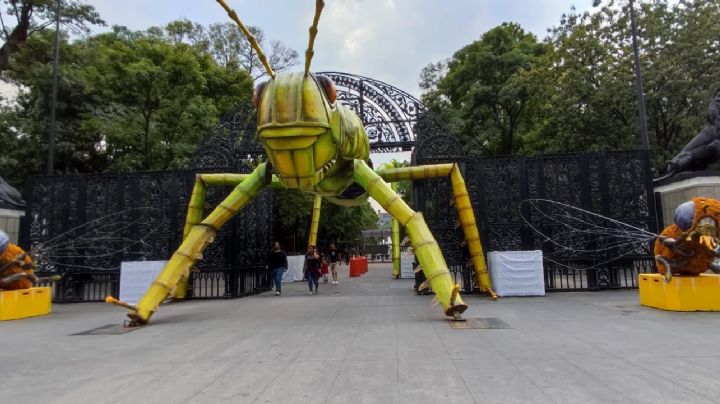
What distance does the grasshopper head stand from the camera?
6398mm

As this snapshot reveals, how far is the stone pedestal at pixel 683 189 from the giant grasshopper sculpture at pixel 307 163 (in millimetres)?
5598

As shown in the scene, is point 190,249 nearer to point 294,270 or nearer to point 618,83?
point 294,270

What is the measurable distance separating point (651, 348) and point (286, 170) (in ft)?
16.9

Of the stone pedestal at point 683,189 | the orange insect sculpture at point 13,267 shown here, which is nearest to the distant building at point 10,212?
the orange insect sculpture at point 13,267

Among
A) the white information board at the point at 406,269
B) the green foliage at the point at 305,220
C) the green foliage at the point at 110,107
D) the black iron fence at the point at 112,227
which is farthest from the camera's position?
the green foliage at the point at 305,220

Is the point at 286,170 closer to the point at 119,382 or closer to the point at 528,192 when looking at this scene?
the point at 119,382

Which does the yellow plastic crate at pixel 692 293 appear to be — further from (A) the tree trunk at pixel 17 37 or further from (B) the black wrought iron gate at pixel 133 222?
(A) the tree trunk at pixel 17 37

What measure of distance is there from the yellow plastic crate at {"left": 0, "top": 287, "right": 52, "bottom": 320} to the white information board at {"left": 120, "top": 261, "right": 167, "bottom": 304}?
65.1 inches

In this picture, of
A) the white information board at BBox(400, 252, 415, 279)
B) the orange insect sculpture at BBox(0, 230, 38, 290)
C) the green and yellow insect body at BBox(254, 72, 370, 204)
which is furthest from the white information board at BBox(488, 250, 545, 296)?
the orange insect sculpture at BBox(0, 230, 38, 290)

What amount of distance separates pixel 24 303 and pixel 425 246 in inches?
312

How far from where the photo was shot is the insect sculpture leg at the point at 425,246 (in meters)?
7.03

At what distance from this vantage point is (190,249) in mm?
8039

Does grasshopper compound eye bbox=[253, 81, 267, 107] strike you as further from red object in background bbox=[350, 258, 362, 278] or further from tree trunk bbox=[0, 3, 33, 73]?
red object in background bbox=[350, 258, 362, 278]

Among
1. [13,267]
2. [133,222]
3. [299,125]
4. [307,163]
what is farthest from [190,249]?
[133,222]
